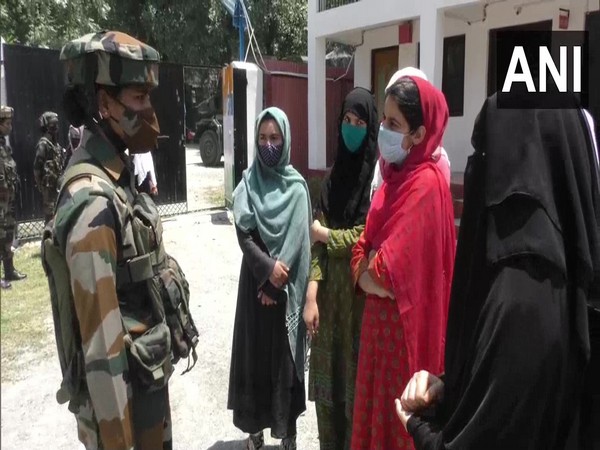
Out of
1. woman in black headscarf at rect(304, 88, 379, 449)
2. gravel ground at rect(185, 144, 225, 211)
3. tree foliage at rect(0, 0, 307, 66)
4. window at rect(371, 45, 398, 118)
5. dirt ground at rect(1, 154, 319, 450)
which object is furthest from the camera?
tree foliage at rect(0, 0, 307, 66)

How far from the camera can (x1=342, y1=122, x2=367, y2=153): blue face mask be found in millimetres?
2443

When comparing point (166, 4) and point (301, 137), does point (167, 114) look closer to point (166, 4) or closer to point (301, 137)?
point (301, 137)

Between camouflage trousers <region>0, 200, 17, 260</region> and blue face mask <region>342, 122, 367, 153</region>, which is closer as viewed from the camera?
blue face mask <region>342, 122, 367, 153</region>

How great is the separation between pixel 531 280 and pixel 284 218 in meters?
1.72

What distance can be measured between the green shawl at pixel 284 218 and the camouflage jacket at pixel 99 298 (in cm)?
113

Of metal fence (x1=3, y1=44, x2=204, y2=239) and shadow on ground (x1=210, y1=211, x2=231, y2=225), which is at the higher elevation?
metal fence (x1=3, y1=44, x2=204, y2=239)

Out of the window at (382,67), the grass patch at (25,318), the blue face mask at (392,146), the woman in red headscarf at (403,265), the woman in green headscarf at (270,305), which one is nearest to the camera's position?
the grass patch at (25,318)

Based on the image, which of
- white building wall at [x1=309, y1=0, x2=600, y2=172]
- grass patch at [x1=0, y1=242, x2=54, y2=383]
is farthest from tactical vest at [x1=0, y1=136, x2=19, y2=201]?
white building wall at [x1=309, y1=0, x2=600, y2=172]

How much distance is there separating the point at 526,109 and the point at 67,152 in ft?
21.4

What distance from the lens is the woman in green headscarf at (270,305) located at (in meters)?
Answer: 2.57

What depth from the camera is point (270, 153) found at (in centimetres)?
264

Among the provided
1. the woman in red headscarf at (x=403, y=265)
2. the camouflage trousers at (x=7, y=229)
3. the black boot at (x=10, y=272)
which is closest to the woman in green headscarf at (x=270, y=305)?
the woman in red headscarf at (x=403, y=265)

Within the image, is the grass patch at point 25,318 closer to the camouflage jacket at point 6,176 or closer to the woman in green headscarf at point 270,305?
the camouflage jacket at point 6,176

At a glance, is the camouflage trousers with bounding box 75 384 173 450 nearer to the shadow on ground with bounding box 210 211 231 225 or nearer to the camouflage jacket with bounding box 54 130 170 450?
the camouflage jacket with bounding box 54 130 170 450
